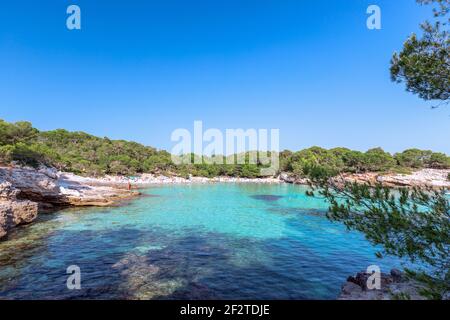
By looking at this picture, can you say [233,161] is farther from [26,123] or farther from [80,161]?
[26,123]

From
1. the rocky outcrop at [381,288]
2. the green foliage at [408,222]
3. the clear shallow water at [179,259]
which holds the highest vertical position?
the green foliage at [408,222]

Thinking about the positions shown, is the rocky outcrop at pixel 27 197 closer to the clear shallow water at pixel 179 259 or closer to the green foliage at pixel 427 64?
the clear shallow water at pixel 179 259

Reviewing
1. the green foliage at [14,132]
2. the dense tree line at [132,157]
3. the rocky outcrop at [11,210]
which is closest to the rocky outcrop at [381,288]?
the rocky outcrop at [11,210]

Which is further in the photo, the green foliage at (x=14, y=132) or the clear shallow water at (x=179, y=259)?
the green foliage at (x=14, y=132)

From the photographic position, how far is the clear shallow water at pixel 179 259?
426 inches

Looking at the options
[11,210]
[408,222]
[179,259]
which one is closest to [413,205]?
[408,222]

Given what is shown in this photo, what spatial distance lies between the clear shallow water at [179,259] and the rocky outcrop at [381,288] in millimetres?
1013


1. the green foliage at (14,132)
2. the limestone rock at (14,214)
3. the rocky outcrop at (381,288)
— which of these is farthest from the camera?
the green foliage at (14,132)

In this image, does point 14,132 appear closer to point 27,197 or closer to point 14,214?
point 27,197

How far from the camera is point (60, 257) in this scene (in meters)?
14.6

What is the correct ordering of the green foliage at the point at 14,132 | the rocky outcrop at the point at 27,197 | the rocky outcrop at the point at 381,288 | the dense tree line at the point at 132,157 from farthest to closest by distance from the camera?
the dense tree line at the point at 132,157 < the green foliage at the point at 14,132 < the rocky outcrop at the point at 27,197 < the rocky outcrop at the point at 381,288

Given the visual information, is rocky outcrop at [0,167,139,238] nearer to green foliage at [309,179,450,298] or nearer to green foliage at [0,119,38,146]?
green foliage at [309,179,450,298]

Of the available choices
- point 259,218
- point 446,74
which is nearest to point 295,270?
point 446,74

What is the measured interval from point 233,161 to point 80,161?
2892 inches
